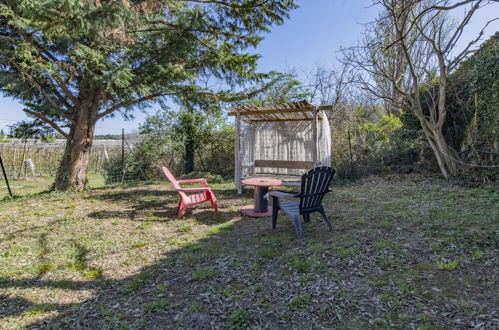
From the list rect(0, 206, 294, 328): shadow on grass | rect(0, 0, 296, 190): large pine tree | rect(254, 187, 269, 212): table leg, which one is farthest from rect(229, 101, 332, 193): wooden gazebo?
rect(0, 206, 294, 328): shadow on grass

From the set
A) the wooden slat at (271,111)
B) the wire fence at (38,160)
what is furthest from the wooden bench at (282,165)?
the wire fence at (38,160)

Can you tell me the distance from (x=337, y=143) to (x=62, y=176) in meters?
7.57

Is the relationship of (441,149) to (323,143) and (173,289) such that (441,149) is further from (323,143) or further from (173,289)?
(173,289)

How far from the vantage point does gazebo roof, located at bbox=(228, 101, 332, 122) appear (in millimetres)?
5992

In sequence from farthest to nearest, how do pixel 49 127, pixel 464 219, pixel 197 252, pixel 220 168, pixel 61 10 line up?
pixel 220 168
pixel 49 127
pixel 61 10
pixel 464 219
pixel 197 252

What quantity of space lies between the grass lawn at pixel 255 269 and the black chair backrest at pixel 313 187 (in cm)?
38

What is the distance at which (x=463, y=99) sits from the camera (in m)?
6.82

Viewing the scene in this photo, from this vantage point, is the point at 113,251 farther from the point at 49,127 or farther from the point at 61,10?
the point at 49,127

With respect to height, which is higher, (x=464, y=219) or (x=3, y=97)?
(x=3, y=97)

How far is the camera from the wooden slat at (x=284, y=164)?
7.15 meters

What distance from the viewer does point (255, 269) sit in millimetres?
2654

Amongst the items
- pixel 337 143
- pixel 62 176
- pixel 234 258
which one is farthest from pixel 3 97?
pixel 337 143

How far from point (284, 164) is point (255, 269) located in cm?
507

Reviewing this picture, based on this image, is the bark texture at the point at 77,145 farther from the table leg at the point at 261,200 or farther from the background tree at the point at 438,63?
the background tree at the point at 438,63
